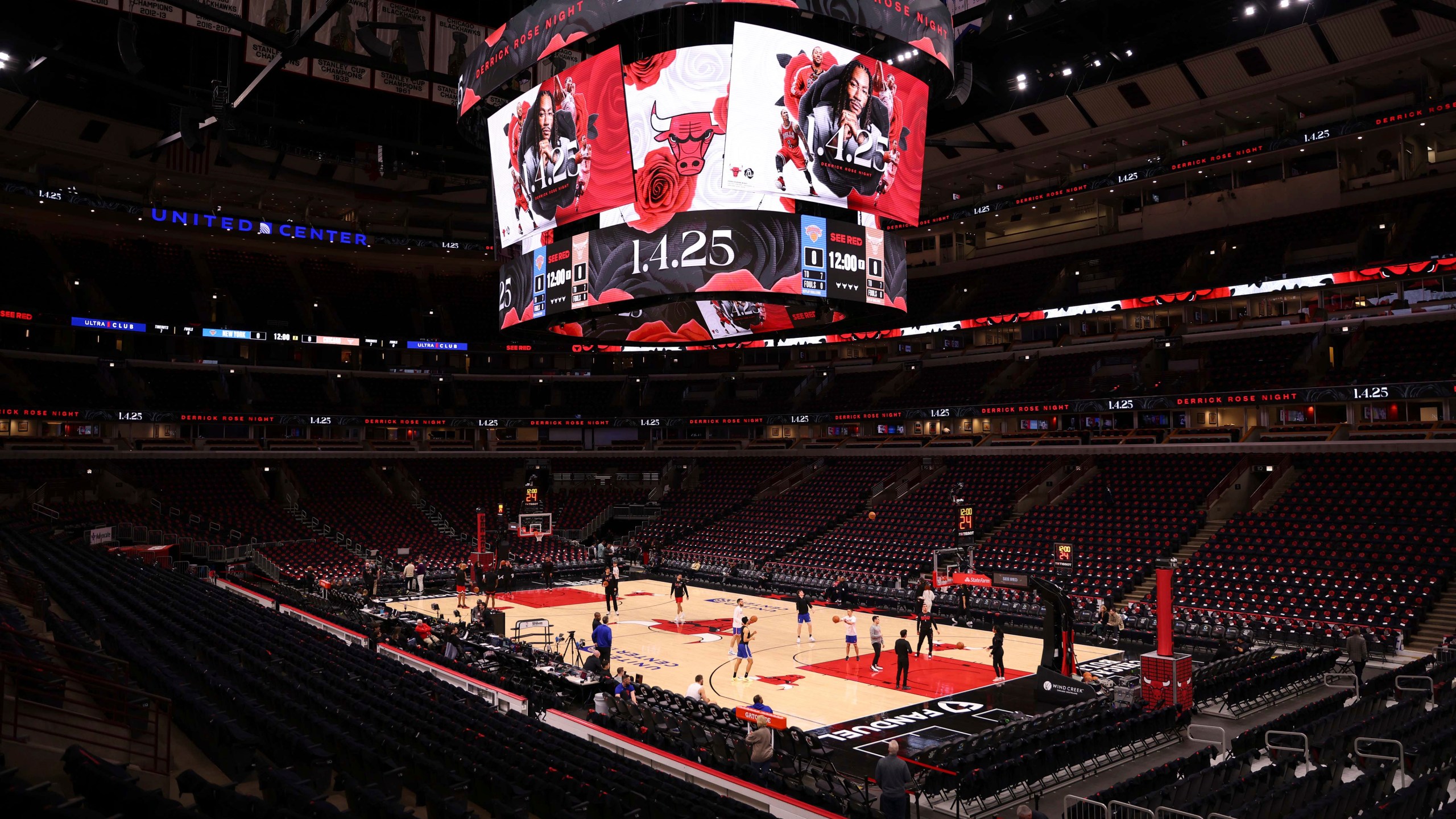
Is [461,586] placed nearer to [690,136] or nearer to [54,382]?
[690,136]

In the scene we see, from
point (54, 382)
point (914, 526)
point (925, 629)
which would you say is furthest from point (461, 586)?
point (54, 382)

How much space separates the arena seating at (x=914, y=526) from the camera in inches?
1452

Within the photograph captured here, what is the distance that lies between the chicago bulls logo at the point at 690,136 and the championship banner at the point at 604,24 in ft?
7.60

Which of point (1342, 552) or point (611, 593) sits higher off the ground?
point (1342, 552)

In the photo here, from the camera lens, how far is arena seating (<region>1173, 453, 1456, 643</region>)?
25484 mm

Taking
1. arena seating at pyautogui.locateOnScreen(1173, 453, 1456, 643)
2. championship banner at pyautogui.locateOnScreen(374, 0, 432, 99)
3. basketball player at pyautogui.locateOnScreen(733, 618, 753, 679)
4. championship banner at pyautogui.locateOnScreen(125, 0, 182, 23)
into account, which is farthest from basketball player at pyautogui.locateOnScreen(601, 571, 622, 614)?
championship banner at pyautogui.locateOnScreen(125, 0, 182, 23)

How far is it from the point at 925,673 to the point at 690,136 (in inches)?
576

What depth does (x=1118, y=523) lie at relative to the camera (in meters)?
34.2

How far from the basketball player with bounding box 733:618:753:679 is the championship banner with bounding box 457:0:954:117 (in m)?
14.5

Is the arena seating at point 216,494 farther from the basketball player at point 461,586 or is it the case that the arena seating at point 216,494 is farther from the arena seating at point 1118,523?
the arena seating at point 1118,523

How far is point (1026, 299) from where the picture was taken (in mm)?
46594

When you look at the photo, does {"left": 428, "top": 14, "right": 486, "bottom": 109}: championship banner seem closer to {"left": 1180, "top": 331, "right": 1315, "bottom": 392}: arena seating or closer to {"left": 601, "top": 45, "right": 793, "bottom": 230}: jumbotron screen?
{"left": 601, "top": 45, "right": 793, "bottom": 230}: jumbotron screen

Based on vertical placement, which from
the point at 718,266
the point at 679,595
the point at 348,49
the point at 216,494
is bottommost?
the point at 679,595

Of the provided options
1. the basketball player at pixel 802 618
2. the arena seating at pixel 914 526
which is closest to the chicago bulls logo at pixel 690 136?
the basketball player at pixel 802 618
